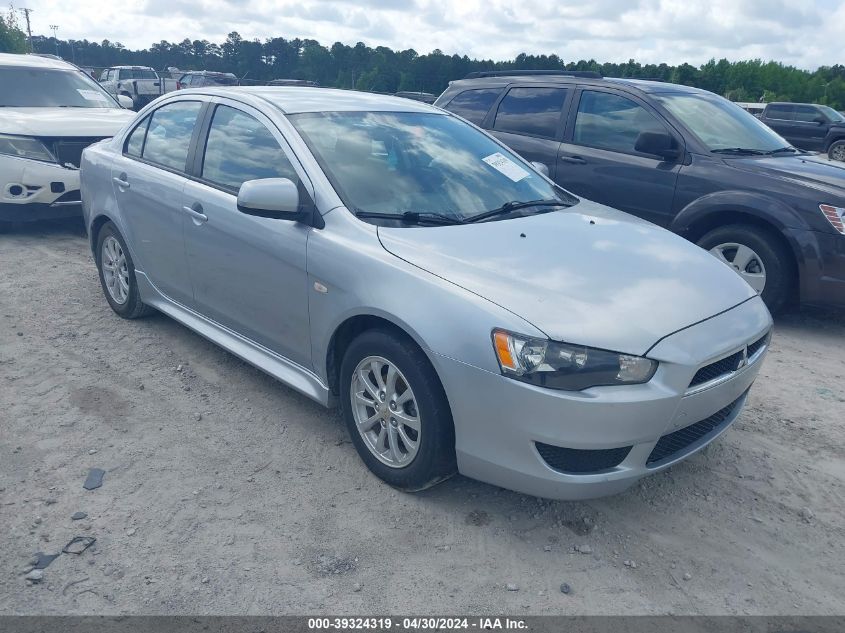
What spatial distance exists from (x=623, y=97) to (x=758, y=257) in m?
1.88

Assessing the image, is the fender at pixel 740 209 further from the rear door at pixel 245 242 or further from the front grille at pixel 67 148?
the front grille at pixel 67 148

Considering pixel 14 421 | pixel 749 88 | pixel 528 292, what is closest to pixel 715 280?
pixel 528 292

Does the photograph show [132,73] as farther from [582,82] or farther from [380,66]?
[582,82]

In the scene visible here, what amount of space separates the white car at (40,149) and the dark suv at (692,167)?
4132mm

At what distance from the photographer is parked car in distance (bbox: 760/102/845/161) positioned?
21.8 meters

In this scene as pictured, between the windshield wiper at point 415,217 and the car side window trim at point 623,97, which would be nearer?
the windshield wiper at point 415,217

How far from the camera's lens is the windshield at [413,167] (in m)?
3.58

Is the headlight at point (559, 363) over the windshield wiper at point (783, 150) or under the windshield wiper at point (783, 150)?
under

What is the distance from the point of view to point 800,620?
257cm

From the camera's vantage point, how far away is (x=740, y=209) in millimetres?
5531

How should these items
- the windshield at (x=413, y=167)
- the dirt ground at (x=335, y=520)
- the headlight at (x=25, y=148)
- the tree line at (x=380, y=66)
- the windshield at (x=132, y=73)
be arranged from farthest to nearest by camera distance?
the tree line at (x=380, y=66), the windshield at (x=132, y=73), the headlight at (x=25, y=148), the windshield at (x=413, y=167), the dirt ground at (x=335, y=520)

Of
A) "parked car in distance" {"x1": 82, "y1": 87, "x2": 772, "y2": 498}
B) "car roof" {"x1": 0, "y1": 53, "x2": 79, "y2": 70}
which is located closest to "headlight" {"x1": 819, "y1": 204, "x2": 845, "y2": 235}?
"parked car in distance" {"x1": 82, "y1": 87, "x2": 772, "y2": 498}

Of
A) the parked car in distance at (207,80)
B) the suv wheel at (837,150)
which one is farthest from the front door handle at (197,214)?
the parked car in distance at (207,80)

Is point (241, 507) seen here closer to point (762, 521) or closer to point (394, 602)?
point (394, 602)
